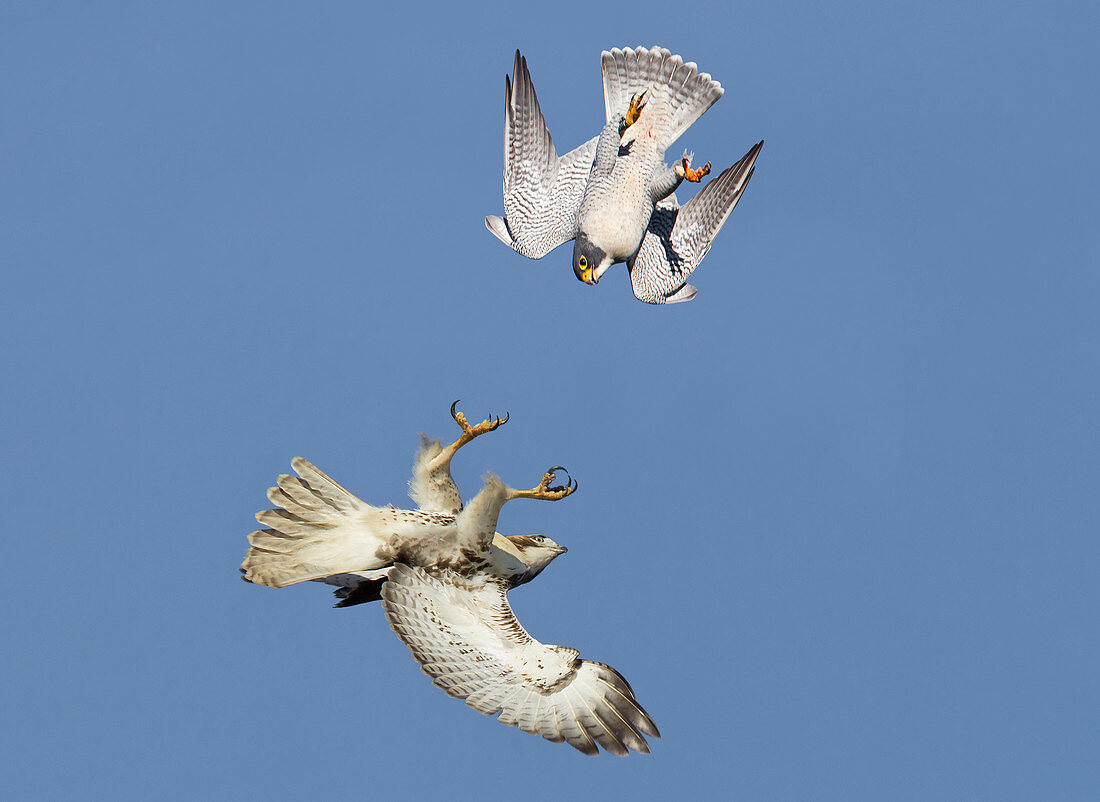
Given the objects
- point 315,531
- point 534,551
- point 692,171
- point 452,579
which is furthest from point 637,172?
point 315,531

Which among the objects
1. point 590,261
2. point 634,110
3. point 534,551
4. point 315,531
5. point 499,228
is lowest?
point 315,531

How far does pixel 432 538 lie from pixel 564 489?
1489 mm

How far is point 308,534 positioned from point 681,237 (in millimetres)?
6274

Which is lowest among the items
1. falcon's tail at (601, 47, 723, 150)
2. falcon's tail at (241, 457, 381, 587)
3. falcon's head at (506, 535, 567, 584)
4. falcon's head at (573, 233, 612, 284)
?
falcon's tail at (241, 457, 381, 587)

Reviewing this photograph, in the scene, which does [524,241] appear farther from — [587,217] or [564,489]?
[564,489]

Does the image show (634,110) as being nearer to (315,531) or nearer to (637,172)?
(637,172)

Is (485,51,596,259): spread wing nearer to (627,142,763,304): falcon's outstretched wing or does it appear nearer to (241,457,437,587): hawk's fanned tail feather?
(627,142,763,304): falcon's outstretched wing

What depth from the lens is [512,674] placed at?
16.5 m

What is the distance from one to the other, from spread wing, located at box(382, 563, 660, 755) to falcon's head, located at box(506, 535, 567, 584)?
1028mm

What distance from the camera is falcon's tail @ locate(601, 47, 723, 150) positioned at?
20.3m

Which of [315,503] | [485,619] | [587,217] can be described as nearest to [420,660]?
[485,619]

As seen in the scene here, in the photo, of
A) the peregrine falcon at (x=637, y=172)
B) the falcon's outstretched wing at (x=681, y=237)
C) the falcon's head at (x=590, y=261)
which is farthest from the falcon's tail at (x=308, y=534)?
the falcon's outstretched wing at (x=681, y=237)

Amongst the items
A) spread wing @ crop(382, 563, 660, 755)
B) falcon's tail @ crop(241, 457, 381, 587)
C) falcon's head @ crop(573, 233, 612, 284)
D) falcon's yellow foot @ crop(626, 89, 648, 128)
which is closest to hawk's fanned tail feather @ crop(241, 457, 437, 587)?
falcon's tail @ crop(241, 457, 381, 587)

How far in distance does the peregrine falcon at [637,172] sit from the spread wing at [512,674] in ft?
16.9
